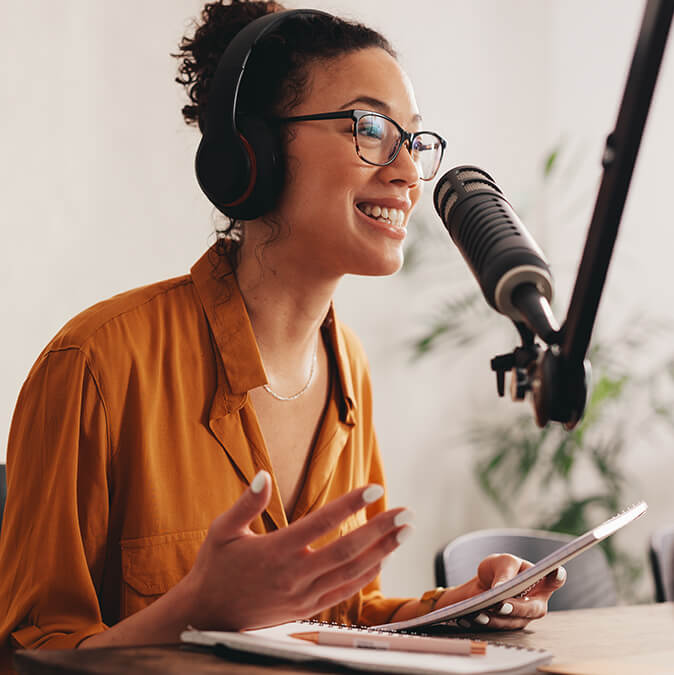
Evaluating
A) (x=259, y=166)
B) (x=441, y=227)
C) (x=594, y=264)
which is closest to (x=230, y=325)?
(x=259, y=166)

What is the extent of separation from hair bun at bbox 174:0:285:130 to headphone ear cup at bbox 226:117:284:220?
6.9 inches

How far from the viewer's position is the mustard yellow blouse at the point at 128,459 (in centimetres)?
97

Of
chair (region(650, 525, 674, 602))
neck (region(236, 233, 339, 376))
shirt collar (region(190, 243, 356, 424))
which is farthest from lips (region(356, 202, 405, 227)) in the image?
chair (region(650, 525, 674, 602))

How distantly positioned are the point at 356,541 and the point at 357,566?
1.4 inches

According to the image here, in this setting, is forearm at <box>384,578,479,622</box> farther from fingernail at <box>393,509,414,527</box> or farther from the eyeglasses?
the eyeglasses

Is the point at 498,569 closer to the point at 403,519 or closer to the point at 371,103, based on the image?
the point at 403,519

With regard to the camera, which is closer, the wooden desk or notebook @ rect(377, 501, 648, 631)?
the wooden desk

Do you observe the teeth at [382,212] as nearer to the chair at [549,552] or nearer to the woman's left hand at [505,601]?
the woman's left hand at [505,601]

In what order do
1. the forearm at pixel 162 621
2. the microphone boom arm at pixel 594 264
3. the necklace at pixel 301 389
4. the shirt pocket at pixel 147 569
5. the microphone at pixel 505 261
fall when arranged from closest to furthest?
the microphone boom arm at pixel 594 264 → the microphone at pixel 505 261 → the forearm at pixel 162 621 → the shirt pocket at pixel 147 569 → the necklace at pixel 301 389

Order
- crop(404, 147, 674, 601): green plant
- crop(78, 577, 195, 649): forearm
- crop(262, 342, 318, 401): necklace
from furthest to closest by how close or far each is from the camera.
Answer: crop(404, 147, 674, 601): green plant < crop(262, 342, 318, 401): necklace < crop(78, 577, 195, 649): forearm

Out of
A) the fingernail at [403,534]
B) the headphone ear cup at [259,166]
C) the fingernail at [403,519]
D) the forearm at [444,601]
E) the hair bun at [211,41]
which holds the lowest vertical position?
the forearm at [444,601]

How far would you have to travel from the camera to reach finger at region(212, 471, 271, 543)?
0.67 metres

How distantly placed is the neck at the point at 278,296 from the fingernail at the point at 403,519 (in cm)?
63

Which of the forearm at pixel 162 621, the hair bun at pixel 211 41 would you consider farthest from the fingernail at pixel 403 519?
the hair bun at pixel 211 41
